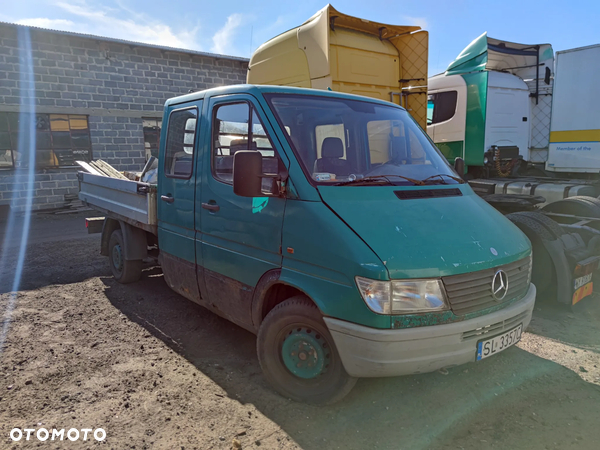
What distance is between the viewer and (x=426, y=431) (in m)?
2.91

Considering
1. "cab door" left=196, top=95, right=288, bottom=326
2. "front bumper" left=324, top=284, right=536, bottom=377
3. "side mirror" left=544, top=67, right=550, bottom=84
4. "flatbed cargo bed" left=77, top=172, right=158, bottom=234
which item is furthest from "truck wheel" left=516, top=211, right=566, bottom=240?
"side mirror" left=544, top=67, right=550, bottom=84

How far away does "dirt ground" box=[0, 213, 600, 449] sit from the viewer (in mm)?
2852

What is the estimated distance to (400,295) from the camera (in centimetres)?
262

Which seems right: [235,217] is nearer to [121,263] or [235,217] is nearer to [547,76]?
[121,263]

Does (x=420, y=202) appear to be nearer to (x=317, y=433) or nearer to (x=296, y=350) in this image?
(x=296, y=350)

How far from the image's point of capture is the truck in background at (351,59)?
6.33m

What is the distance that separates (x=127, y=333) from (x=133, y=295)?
49.5 inches

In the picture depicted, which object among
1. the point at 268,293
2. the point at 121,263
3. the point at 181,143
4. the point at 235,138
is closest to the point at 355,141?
the point at 235,138

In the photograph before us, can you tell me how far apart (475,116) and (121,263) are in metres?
6.40

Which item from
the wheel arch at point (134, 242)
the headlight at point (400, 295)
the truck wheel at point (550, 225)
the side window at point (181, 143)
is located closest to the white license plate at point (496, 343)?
the headlight at point (400, 295)

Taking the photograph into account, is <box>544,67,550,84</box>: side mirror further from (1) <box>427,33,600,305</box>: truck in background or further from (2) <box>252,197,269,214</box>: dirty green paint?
(2) <box>252,197,269,214</box>: dirty green paint

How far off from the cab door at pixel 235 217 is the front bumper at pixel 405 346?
767mm

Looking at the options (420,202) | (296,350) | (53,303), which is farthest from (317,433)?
(53,303)

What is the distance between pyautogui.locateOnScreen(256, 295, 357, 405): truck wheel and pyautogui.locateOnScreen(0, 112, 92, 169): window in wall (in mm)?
11688
